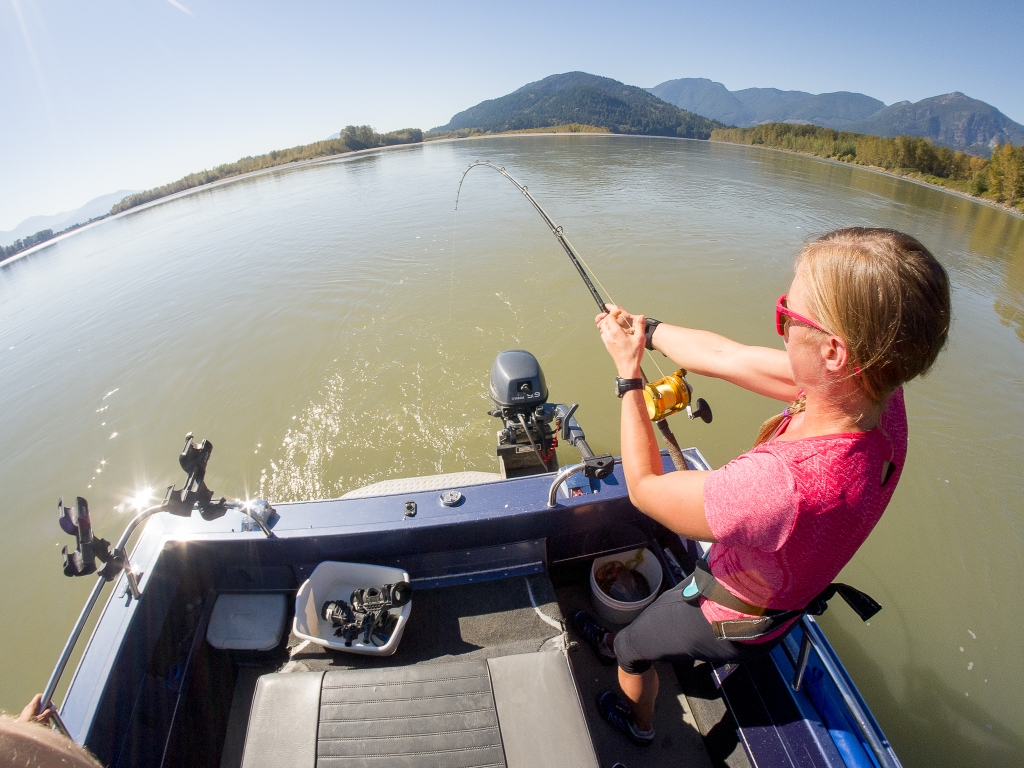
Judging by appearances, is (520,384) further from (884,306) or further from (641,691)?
(884,306)

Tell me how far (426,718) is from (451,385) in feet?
14.0

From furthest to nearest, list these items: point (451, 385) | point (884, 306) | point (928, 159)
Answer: point (928, 159) → point (451, 385) → point (884, 306)

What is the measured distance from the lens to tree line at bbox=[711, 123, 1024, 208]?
18.8 meters

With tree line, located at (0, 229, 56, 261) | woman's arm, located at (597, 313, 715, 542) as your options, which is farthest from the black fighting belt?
tree line, located at (0, 229, 56, 261)

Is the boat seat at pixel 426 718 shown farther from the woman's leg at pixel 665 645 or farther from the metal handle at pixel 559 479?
the metal handle at pixel 559 479

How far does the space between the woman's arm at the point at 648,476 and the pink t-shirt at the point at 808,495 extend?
0.16ft

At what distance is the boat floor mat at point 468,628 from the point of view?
2.18 meters

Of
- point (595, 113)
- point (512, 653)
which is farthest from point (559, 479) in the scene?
point (595, 113)

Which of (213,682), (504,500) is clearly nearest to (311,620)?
(213,682)

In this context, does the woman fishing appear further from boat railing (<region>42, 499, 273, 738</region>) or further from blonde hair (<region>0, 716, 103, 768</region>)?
boat railing (<region>42, 499, 273, 738</region>)

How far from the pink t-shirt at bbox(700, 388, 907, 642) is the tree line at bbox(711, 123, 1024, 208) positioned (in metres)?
26.1

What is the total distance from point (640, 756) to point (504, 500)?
1.35 metres

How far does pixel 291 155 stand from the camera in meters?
45.1

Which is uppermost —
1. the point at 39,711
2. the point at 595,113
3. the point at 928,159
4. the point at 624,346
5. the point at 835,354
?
the point at 595,113
